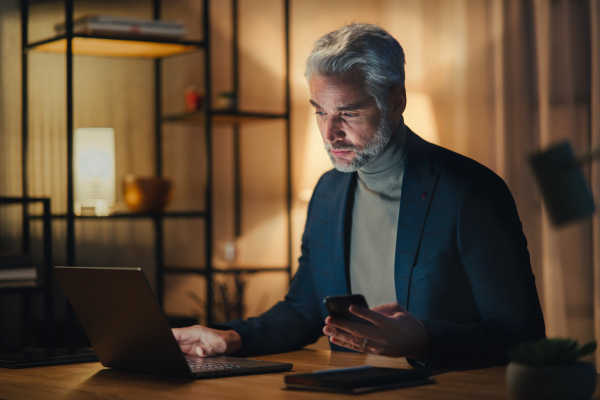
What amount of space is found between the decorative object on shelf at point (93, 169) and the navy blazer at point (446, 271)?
172cm

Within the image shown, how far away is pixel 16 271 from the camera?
2.90 meters

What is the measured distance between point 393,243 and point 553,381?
2.96 feet

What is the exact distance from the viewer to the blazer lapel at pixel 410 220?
1.91 m

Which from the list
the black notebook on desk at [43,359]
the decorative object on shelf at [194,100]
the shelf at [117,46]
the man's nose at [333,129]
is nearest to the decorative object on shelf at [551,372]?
the man's nose at [333,129]

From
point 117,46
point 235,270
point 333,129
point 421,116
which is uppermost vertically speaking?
point 117,46

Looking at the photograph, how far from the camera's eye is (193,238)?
13.9 ft

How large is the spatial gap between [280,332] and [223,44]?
8.91 ft

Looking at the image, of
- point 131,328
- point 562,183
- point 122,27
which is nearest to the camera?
point 562,183

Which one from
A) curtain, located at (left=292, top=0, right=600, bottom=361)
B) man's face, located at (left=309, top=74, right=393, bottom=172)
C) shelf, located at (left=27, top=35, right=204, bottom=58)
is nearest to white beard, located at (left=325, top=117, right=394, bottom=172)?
man's face, located at (left=309, top=74, right=393, bottom=172)

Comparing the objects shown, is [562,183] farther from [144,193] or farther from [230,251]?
[230,251]

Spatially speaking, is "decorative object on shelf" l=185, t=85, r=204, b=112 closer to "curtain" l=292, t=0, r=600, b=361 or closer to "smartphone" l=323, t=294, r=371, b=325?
"curtain" l=292, t=0, r=600, b=361

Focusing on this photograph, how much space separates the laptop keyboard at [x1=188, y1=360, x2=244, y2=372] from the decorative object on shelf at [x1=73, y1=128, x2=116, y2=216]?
6.78ft

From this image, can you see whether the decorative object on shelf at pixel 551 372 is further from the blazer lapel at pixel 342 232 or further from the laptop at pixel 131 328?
the blazer lapel at pixel 342 232

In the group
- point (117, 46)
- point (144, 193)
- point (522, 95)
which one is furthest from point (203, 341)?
point (522, 95)
